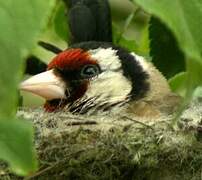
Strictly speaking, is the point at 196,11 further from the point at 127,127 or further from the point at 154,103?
the point at 154,103

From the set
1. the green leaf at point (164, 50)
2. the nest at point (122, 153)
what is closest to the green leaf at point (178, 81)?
the green leaf at point (164, 50)

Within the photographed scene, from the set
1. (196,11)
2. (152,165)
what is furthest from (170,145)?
(196,11)

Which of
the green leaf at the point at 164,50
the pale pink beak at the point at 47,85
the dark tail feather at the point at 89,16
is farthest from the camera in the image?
the pale pink beak at the point at 47,85

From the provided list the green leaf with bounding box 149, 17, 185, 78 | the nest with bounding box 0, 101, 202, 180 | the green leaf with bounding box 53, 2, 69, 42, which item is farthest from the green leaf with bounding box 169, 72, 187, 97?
the green leaf with bounding box 53, 2, 69, 42

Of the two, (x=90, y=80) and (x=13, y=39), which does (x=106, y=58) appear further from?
(x=13, y=39)

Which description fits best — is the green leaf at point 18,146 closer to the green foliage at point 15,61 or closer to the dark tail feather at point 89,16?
the green foliage at point 15,61

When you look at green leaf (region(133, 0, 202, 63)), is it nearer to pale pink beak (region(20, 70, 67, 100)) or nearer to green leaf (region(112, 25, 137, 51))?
green leaf (region(112, 25, 137, 51))
